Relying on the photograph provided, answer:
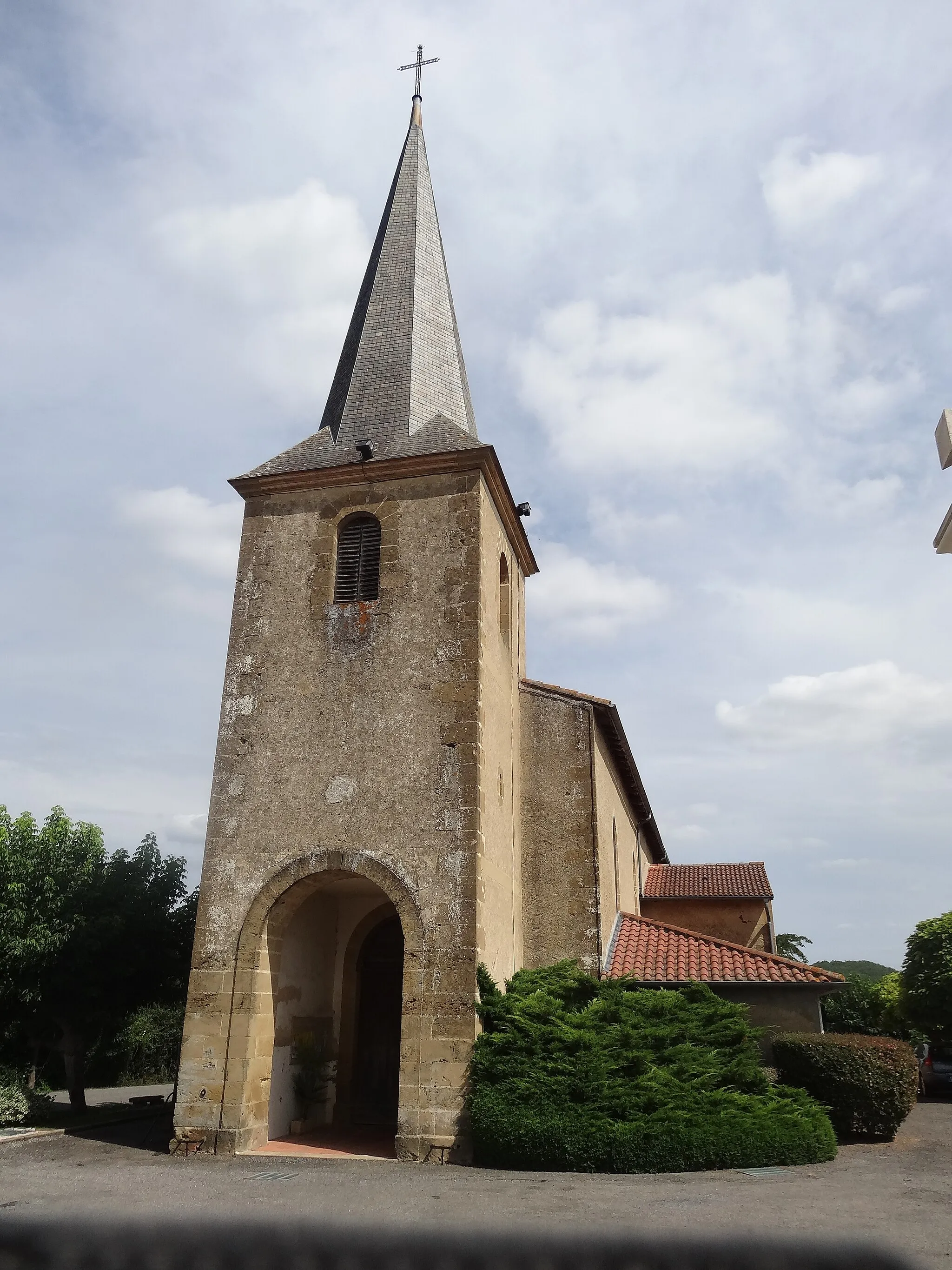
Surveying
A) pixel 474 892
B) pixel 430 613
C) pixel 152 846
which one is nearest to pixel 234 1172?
pixel 474 892

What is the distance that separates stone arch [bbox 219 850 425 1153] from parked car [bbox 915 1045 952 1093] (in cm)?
1430

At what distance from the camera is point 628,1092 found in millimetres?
10469

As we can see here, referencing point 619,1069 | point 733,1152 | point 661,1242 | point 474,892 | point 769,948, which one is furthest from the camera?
point 769,948

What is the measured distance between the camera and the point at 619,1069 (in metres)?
10.8

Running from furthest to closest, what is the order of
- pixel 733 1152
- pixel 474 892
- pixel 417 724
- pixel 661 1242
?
pixel 417 724 → pixel 474 892 → pixel 733 1152 → pixel 661 1242

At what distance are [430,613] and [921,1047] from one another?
20.1 metres

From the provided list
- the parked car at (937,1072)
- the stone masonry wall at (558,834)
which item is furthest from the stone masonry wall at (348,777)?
the parked car at (937,1072)

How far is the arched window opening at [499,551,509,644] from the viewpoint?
15.8 m

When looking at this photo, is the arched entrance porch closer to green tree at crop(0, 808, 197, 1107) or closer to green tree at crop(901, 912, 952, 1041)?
green tree at crop(0, 808, 197, 1107)

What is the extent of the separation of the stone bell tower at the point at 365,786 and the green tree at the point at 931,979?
14.3 meters

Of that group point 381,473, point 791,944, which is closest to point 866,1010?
point 791,944

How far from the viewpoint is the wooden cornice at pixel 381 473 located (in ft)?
47.2

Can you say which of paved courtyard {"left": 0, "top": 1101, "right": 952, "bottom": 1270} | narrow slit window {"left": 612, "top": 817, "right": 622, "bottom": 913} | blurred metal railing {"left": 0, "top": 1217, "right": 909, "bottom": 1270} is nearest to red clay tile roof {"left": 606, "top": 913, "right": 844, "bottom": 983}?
narrow slit window {"left": 612, "top": 817, "right": 622, "bottom": 913}

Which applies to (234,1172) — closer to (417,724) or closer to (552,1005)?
(552,1005)
